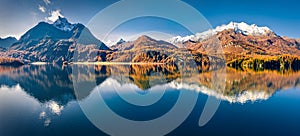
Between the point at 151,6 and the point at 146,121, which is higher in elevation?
the point at 151,6

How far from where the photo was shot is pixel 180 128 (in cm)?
2383

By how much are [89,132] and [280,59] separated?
483ft

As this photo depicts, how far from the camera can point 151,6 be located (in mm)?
20203

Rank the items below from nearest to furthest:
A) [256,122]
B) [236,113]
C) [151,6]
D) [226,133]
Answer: [151,6], [226,133], [256,122], [236,113]

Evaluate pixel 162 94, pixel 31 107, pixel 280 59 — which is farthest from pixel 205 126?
pixel 280 59

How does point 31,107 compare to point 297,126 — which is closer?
point 297,126

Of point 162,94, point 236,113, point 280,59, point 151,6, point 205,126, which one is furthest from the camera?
point 280,59

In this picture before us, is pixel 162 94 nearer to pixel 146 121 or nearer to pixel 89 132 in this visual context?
pixel 146 121

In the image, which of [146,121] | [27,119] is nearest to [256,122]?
[146,121]

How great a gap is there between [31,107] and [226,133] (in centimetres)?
2638

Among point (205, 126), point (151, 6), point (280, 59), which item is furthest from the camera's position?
point (280, 59)

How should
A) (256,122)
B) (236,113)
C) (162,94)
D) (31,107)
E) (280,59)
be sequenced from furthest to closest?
1. (280,59)
2. (162,94)
3. (31,107)
4. (236,113)
5. (256,122)

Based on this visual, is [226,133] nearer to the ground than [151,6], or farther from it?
nearer to the ground

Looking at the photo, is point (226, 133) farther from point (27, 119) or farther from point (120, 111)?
point (27, 119)
